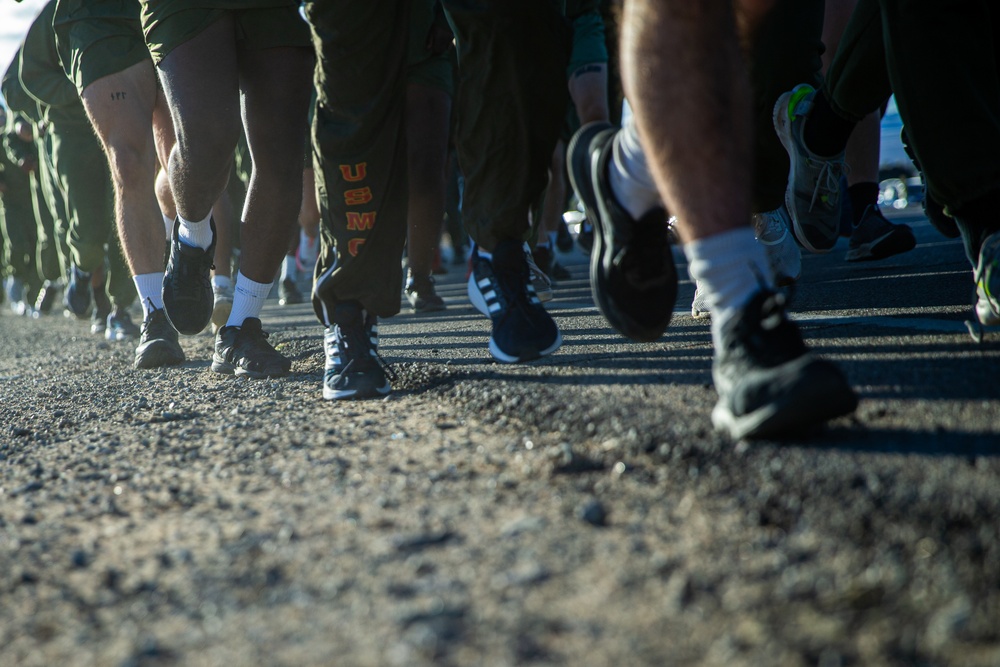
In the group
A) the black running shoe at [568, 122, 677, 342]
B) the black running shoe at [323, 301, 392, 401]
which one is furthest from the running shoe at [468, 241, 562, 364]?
the black running shoe at [568, 122, 677, 342]

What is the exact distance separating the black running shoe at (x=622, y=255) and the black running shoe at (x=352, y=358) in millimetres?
770

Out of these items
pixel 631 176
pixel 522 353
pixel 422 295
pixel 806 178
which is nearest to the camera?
pixel 631 176

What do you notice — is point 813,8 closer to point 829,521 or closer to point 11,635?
point 829,521

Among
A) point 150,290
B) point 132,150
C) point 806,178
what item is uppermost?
point 132,150

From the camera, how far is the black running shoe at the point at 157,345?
3510 millimetres

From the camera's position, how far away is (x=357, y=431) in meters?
1.89

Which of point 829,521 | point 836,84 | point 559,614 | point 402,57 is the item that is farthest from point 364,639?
point 836,84

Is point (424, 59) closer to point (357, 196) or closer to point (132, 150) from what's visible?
point (132, 150)

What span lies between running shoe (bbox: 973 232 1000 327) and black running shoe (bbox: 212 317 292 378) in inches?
81.3

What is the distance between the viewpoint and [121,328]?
522 centimetres

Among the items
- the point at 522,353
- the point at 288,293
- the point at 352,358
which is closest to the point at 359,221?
the point at 352,358

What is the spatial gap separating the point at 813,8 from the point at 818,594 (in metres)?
2.30

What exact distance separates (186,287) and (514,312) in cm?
142

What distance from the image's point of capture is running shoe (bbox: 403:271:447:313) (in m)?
4.75
